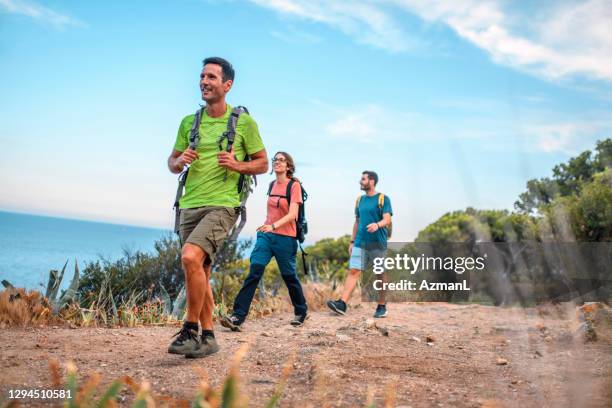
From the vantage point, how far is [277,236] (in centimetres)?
755

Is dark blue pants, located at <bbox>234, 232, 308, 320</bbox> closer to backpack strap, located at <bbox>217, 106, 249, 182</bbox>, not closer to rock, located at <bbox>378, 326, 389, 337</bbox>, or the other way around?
rock, located at <bbox>378, 326, 389, 337</bbox>

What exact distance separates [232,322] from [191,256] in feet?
8.46

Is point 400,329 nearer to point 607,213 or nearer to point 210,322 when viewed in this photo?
point 210,322

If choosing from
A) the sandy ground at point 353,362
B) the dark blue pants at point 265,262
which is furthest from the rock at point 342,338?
the dark blue pants at point 265,262

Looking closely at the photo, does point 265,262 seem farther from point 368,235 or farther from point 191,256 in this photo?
point 191,256

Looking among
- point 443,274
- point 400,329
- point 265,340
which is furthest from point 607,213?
point 265,340

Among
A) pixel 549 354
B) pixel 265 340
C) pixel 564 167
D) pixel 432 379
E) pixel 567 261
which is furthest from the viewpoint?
pixel 564 167

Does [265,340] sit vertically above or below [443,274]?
below

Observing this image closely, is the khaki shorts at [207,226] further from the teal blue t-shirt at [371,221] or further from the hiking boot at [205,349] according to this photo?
the teal blue t-shirt at [371,221]

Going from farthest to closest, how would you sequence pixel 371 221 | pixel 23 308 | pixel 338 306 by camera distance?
1. pixel 338 306
2. pixel 371 221
3. pixel 23 308

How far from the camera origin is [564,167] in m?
21.2

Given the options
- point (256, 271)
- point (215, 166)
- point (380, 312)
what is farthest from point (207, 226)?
point (380, 312)

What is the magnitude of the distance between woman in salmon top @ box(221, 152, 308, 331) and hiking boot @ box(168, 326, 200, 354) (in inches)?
87.3

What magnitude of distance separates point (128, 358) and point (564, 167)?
62.5ft
